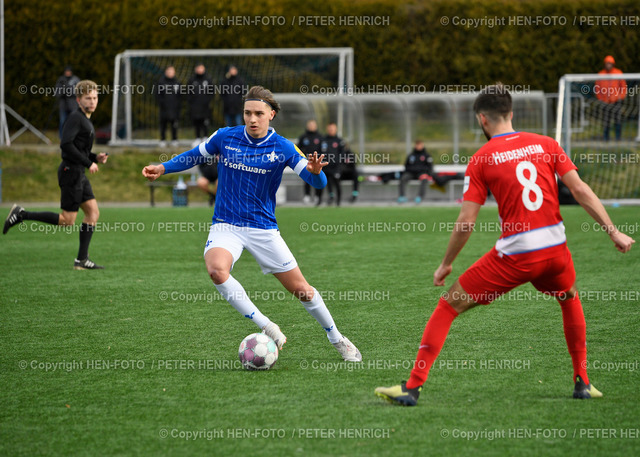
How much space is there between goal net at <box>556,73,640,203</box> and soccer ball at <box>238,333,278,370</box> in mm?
14213

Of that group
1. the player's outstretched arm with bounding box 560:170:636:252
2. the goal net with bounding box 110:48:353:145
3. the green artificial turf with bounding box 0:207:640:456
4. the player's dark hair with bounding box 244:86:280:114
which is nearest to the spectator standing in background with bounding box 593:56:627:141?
the goal net with bounding box 110:48:353:145

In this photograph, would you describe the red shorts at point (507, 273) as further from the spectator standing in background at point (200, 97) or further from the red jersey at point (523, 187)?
the spectator standing in background at point (200, 97)

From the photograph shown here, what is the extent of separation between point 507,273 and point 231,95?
17.5 meters

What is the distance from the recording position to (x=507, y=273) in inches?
181

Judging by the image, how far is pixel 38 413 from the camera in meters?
4.75

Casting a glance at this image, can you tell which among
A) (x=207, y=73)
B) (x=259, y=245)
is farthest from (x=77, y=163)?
(x=207, y=73)

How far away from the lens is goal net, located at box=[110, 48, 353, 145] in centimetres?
2317

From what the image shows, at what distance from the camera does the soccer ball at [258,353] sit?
18.6 feet

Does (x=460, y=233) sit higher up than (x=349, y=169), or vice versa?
(x=460, y=233)

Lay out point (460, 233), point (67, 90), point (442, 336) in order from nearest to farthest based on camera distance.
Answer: point (460, 233) < point (442, 336) < point (67, 90)

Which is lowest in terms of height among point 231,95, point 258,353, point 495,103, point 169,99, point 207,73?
point 258,353

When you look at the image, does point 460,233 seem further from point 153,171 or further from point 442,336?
point 153,171

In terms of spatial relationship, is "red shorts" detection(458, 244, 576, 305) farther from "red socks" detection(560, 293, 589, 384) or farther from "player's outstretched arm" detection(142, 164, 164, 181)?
"player's outstretched arm" detection(142, 164, 164, 181)

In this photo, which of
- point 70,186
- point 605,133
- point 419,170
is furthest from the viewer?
point 419,170
